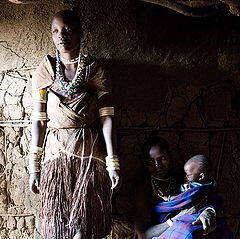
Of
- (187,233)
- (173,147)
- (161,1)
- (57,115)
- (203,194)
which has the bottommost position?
(187,233)

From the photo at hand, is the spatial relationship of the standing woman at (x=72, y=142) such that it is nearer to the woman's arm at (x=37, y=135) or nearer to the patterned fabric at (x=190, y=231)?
the woman's arm at (x=37, y=135)

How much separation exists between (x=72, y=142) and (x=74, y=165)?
117mm

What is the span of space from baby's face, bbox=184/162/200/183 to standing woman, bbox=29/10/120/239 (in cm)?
42

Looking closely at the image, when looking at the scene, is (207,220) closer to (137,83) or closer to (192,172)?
(192,172)

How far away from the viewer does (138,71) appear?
107 inches

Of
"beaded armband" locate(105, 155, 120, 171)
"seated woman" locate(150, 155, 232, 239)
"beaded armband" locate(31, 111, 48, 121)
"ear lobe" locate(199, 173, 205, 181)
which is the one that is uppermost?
"beaded armband" locate(31, 111, 48, 121)

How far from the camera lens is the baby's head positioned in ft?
→ 8.15

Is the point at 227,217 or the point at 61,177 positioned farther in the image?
the point at 227,217

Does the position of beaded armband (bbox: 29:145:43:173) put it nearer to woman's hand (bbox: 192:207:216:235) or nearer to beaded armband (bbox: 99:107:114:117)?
beaded armband (bbox: 99:107:114:117)

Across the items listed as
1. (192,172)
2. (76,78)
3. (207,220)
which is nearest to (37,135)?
(76,78)

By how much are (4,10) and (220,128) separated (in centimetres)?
144

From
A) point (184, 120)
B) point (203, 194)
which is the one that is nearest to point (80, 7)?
point (184, 120)

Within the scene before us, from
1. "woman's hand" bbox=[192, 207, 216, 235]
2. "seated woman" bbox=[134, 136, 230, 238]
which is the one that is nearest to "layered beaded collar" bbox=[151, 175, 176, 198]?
"seated woman" bbox=[134, 136, 230, 238]

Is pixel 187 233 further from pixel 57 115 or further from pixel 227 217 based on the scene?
pixel 57 115
